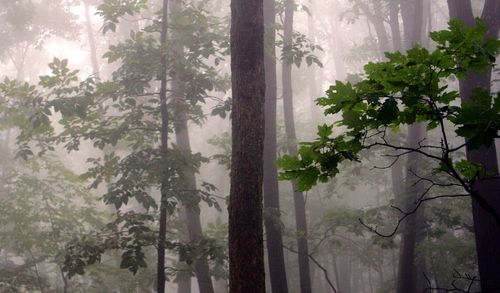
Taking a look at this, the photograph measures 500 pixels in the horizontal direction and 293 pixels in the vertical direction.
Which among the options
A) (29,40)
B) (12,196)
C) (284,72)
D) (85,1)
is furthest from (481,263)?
(85,1)

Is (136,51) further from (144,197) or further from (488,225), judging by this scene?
(488,225)

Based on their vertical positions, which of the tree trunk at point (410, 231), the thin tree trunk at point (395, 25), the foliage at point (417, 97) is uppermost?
the thin tree trunk at point (395, 25)

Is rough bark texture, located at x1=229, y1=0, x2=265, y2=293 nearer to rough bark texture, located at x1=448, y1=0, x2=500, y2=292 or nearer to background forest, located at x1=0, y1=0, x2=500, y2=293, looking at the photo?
background forest, located at x1=0, y1=0, x2=500, y2=293

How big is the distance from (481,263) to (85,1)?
20.2 m

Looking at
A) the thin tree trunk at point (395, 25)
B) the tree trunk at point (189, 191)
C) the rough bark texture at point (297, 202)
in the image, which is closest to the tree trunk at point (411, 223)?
the thin tree trunk at point (395, 25)

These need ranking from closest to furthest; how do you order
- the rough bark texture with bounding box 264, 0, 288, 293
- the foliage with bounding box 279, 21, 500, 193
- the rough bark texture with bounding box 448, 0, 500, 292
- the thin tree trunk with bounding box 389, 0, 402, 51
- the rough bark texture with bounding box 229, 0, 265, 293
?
the foliage with bounding box 279, 21, 500, 193, the rough bark texture with bounding box 229, 0, 265, 293, the rough bark texture with bounding box 448, 0, 500, 292, the rough bark texture with bounding box 264, 0, 288, 293, the thin tree trunk with bounding box 389, 0, 402, 51

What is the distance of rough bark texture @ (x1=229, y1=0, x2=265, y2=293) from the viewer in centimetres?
413

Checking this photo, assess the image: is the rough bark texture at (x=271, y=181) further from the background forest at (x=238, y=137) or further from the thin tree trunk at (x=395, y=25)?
the thin tree trunk at (x=395, y=25)

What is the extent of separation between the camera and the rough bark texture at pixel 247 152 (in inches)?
163

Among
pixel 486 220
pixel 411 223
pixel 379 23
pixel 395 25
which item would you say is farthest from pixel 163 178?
pixel 379 23

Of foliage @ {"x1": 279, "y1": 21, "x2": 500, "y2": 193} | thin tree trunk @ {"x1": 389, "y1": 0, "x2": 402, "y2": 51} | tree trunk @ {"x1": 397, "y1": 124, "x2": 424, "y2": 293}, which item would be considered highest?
thin tree trunk @ {"x1": 389, "y1": 0, "x2": 402, "y2": 51}

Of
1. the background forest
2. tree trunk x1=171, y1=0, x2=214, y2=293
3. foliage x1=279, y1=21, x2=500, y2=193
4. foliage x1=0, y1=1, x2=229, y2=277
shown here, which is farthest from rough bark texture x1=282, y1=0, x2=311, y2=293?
foliage x1=279, y1=21, x2=500, y2=193

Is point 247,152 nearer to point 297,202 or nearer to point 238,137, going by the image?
point 238,137

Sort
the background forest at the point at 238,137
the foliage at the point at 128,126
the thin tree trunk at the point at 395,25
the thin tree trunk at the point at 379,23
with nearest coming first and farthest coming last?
the background forest at the point at 238,137, the foliage at the point at 128,126, the thin tree trunk at the point at 395,25, the thin tree trunk at the point at 379,23
